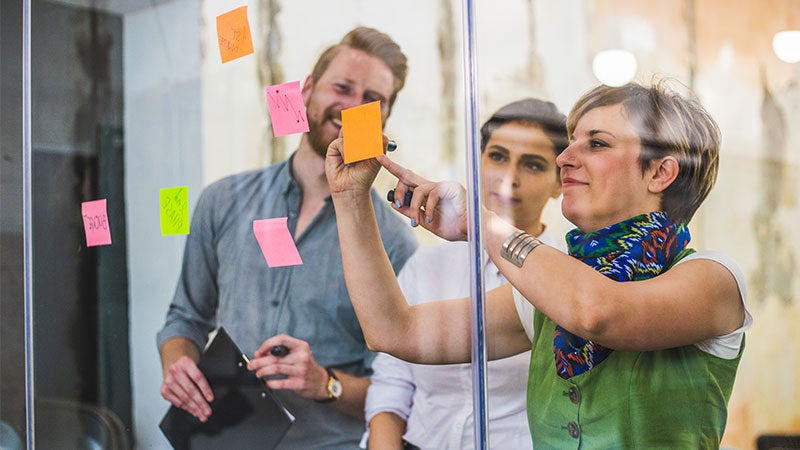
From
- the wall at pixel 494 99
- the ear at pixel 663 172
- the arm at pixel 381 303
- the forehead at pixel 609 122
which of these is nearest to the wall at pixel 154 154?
the wall at pixel 494 99

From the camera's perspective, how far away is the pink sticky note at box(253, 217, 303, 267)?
6.10ft

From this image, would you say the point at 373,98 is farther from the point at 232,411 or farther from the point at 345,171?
the point at 232,411

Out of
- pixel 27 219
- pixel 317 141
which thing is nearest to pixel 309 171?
pixel 317 141

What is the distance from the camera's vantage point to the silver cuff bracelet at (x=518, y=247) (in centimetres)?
141

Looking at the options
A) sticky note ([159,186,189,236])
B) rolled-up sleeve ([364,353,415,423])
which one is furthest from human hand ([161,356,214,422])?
rolled-up sleeve ([364,353,415,423])

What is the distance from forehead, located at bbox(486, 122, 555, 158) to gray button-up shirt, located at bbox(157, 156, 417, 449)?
282 mm

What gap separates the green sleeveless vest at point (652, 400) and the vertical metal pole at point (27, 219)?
60.3 inches

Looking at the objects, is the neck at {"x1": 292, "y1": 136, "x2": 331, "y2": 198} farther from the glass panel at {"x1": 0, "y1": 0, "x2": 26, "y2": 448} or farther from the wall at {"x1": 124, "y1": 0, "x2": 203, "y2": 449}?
the glass panel at {"x1": 0, "y1": 0, "x2": 26, "y2": 448}

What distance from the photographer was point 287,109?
6.11 feet

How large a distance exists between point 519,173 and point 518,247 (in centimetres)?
14

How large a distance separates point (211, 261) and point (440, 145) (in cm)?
69

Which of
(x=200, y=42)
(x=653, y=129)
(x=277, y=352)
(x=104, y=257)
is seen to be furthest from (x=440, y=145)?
(x=104, y=257)

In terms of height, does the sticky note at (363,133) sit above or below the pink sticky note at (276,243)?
above

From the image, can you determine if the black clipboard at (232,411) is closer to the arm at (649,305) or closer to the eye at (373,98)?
the eye at (373,98)
